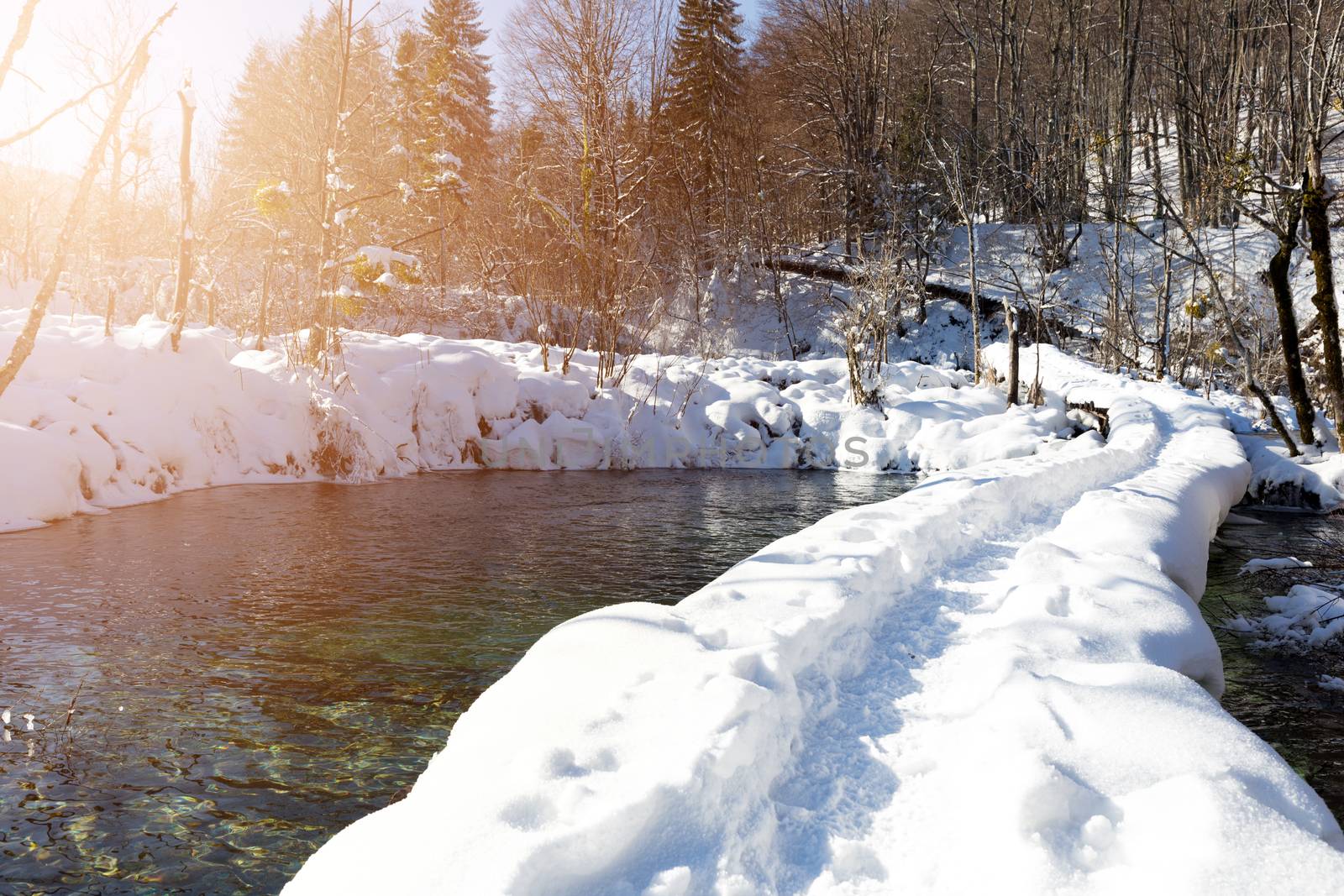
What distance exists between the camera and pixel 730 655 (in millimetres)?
3033

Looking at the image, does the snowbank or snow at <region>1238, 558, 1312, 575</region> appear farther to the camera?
the snowbank

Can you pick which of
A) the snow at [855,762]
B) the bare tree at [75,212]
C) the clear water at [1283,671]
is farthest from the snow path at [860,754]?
the bare tree at [75,212]

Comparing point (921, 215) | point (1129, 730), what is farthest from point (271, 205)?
point (921, 215)

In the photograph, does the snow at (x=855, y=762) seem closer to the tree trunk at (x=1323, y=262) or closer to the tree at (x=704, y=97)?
the tree trunk at (x=1323, y=262)

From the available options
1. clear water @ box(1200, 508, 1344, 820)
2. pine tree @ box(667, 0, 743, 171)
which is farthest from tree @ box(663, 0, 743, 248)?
clear water @ box(1200, 508, 1344, 820)

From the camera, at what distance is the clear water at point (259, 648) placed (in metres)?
2.82

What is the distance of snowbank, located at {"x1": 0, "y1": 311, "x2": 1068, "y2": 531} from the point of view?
29.1ft

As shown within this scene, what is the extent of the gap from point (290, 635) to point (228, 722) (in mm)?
1285

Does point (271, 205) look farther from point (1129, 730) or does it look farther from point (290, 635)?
point (1129, 730)

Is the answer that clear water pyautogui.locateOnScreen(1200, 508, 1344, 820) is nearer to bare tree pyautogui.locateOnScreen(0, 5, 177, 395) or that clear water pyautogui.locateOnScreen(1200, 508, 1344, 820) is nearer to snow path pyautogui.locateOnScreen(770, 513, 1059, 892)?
snow path pyautogui.locateOnScreen(770, 513, 1059, 892)

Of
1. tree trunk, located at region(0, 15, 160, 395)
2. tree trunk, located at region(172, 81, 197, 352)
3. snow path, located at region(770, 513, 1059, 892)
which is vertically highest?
tree trunk, located at region(172, 81, 197, 352)

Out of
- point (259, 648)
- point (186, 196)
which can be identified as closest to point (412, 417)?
point (186, 196)

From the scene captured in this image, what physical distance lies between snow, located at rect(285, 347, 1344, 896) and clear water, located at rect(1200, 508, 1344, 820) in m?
0.58

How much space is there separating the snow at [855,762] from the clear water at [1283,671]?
22.7 inches
